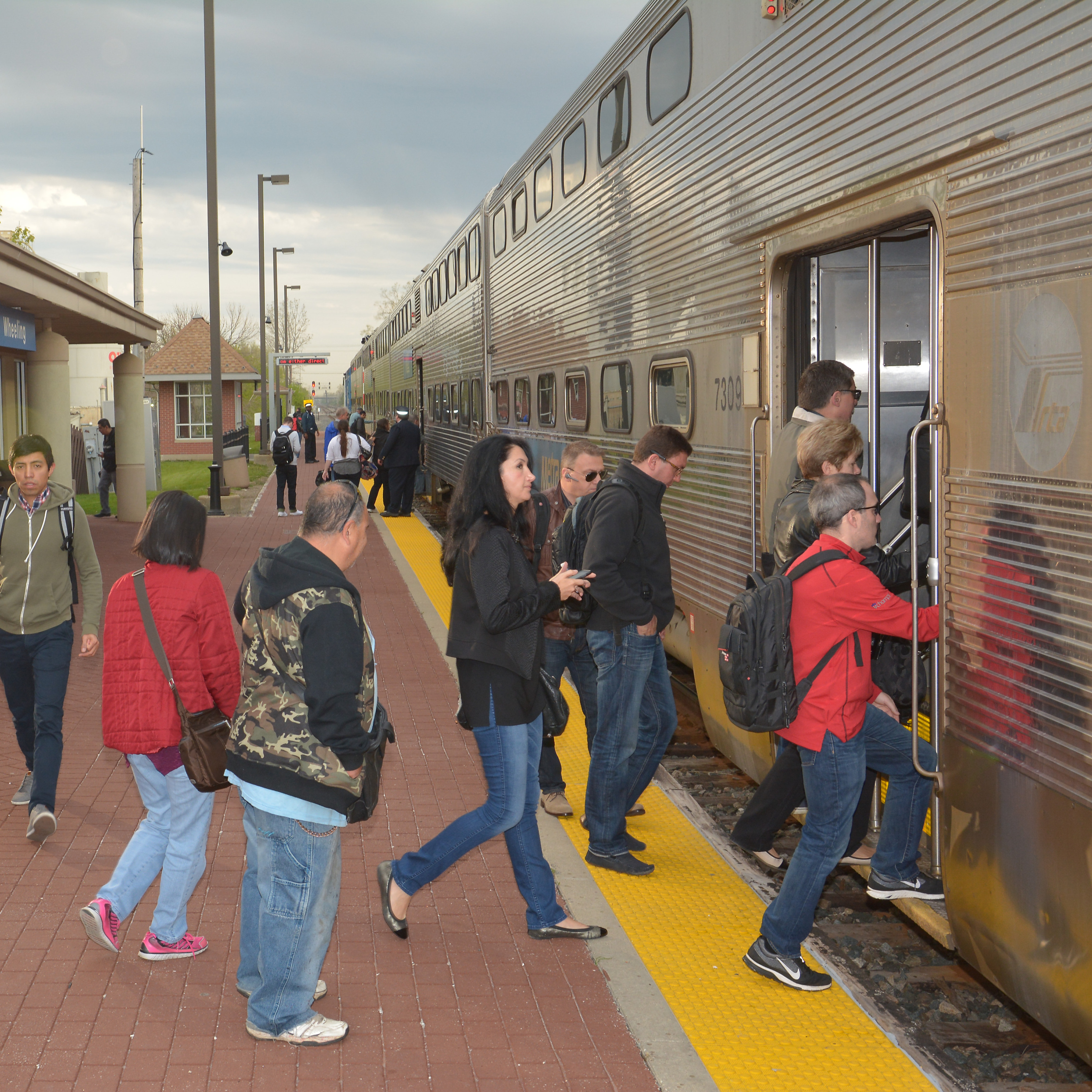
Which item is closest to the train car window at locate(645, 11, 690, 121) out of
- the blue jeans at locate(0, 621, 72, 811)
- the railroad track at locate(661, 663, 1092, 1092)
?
the railroad track at locate(661, 663, 1092, 1092)

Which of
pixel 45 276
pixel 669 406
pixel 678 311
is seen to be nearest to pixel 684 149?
pixel 678 311

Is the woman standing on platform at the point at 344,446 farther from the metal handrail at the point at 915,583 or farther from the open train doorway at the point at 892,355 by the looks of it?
the metal handrail at the point at 915,583

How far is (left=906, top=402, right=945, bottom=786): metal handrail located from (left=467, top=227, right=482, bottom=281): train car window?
37.5 feet

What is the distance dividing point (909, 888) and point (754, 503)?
1.96 metres

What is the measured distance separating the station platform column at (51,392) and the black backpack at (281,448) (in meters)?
4.10

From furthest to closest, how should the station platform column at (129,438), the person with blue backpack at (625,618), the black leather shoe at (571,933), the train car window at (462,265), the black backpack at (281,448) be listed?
the station platform column at (129,438)
the black backpack at (281,448)
the train car window at (462,265)
the person with blue backpack at (625,618)
the black leather shoe at (571,933)

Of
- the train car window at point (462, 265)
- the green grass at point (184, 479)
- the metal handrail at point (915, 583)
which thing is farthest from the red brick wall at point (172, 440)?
the metal handrail at point (915, 583)

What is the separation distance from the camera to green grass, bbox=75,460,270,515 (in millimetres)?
23664

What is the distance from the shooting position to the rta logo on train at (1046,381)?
10.5 ft

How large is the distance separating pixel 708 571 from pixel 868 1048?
10.1ft

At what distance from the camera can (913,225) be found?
4.45 m

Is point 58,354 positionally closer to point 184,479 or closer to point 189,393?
point 184,479

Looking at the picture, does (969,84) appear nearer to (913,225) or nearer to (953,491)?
(913,225)

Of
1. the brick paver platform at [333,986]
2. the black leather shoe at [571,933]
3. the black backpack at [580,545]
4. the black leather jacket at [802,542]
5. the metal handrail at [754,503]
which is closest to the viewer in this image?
the brick paver platform at [333,986]
